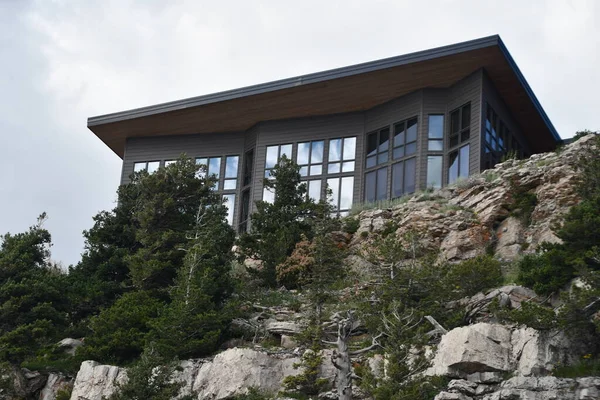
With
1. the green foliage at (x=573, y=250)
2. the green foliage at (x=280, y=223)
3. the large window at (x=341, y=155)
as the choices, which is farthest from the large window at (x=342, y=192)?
the green foliage at (x=573, y=250)

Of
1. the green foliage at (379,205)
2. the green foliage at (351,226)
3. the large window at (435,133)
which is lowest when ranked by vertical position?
the green foliage at (351,226)

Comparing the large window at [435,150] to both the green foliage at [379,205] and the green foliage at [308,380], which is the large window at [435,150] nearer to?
the green foliage at [379,205]

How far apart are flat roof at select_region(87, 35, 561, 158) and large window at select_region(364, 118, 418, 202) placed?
5.36 ft

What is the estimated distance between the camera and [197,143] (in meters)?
41.6

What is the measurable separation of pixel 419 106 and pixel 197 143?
40.1 ft

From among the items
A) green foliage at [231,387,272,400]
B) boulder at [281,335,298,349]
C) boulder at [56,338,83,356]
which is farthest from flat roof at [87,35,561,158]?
green foliage at [231,387,272,400]

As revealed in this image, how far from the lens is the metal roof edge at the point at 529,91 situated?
32.5 meters

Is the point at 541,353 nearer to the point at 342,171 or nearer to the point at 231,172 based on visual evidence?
the point at 342,171

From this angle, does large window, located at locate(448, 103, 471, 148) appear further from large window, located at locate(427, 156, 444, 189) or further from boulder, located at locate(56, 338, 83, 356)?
boulder, located at locate(56, 338, 83, 356)

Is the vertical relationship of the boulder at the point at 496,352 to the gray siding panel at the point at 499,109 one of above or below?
below

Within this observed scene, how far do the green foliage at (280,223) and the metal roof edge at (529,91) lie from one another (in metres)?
9.64

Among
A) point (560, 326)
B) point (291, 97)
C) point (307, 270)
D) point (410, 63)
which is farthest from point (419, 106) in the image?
point (560, 326)

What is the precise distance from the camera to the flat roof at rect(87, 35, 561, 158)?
3325 centimetres

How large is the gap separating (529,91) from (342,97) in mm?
8230
